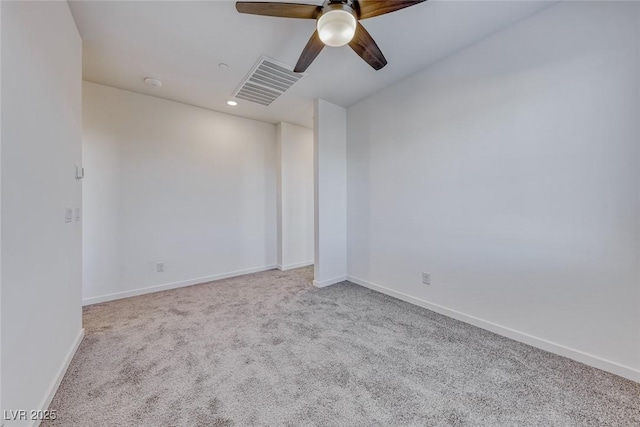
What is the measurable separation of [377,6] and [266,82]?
1585mm

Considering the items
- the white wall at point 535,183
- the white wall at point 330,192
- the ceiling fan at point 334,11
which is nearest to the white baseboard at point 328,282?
the white wall at point 330,192

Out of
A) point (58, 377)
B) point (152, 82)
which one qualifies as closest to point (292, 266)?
point (58, 377)

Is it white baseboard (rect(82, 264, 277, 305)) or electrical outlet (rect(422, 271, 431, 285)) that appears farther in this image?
white baseboard (rect(82, 264, 277, 305))

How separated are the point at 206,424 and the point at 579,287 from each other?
8.17 ft

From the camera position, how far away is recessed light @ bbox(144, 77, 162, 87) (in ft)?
8.88

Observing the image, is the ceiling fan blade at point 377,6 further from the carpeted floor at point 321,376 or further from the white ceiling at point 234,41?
the carpeted floor at point 321,376

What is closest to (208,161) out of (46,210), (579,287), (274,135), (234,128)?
(234,128)

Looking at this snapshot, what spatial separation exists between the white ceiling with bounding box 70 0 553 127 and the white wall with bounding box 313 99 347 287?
1.61 ft

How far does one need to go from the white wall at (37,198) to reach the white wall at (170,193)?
1.21m

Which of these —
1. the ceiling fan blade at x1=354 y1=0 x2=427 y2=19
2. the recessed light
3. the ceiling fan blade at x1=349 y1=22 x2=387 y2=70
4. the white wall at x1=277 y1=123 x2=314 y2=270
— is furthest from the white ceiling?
the white wall at x1=277 y1=123 x2=314 y2=270

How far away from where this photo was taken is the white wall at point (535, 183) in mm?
1540

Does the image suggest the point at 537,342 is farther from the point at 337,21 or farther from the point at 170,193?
the point at 170,193

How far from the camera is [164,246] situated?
128 inches

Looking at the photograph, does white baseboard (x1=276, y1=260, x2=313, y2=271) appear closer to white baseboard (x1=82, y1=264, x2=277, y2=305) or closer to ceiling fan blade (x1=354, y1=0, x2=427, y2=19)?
white baseboard (x1=82, y1=264, x2=277, y2=305)
